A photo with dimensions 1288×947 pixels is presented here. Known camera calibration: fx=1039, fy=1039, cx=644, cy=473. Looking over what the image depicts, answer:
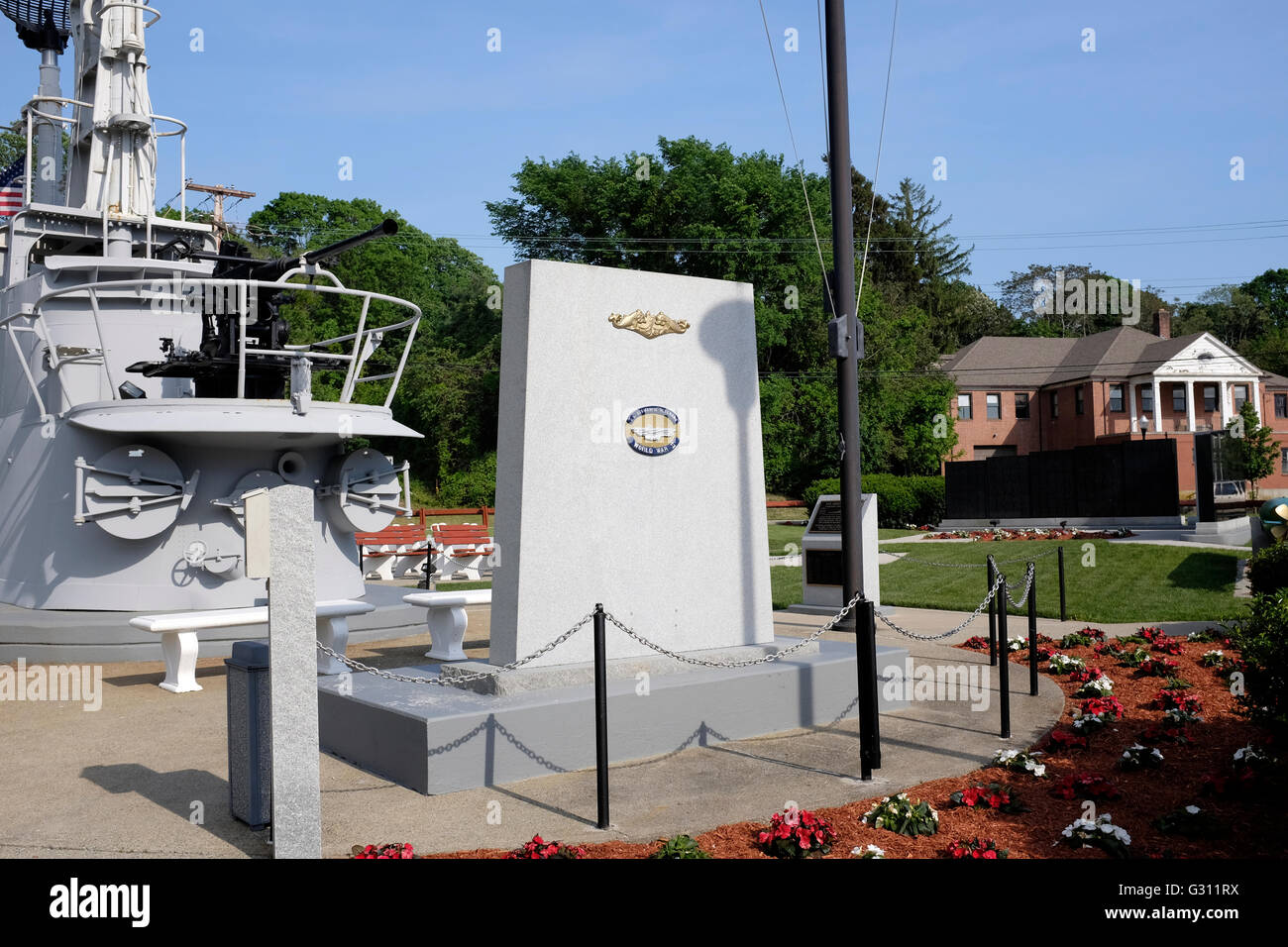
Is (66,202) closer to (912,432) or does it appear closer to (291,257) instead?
(291,257)

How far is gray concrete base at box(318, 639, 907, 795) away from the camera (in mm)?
6758

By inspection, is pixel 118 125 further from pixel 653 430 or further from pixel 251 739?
pixel 251 739

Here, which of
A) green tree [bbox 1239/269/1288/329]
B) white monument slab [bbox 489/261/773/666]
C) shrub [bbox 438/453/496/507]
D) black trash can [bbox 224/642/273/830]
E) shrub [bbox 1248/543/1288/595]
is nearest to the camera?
black trash can [bbox 224/642/273/830]

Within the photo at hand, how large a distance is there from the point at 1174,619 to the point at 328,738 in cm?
1112

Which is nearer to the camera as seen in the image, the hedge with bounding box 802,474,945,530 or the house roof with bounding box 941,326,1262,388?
the hedge with bounding box 802,474,945,530

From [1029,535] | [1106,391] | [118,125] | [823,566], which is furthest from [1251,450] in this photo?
[118,125]

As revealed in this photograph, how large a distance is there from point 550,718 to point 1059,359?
170ft

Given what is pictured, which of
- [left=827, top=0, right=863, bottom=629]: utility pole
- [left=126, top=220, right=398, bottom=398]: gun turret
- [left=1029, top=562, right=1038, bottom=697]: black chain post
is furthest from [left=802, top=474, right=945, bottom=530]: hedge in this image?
[left=827, top=0, right=863, bottom=629]: utility pole

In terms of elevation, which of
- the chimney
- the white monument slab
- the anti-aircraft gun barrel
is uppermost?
the chimney

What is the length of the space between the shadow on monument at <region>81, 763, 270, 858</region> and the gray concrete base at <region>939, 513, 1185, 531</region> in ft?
82.6

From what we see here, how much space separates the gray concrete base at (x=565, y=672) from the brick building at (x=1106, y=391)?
4199cm

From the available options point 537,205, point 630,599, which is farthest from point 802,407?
point 630,599

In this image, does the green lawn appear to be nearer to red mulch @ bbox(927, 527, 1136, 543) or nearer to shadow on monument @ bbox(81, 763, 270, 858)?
red mulch @ bbox(927, 527, 1136, 543)

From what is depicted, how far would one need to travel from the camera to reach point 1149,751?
6.75 m
